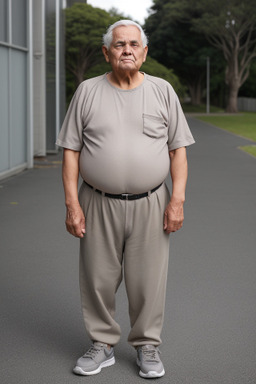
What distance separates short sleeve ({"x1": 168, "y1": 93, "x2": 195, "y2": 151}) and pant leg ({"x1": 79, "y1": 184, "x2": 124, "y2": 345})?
0.43m

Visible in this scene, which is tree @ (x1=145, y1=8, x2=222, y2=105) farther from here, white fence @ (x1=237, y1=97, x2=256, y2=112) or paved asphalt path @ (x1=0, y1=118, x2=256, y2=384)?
paved asphalt path @ (x1=0, y1=118, x2=256, y2=384)

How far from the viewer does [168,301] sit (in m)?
5.21

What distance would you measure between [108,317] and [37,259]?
2.74m

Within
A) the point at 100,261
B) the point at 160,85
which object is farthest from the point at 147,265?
the point at 160,85

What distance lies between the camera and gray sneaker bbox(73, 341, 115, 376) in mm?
3811

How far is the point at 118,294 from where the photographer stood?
5.38m

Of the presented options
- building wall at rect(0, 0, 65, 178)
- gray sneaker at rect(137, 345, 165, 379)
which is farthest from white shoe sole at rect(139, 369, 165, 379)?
building wall at rect(0, 0, 65, 178)

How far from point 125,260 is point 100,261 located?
13 cm

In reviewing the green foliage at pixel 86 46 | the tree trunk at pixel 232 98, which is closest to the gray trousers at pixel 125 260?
the green foliage at pixel 86 46

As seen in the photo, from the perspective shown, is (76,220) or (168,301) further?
(168,301)

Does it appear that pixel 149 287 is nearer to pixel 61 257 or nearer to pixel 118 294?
pixel 118 294

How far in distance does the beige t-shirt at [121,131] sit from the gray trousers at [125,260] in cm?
13

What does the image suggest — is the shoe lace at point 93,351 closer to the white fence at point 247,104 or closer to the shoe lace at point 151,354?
the shoe lace at point 151,354

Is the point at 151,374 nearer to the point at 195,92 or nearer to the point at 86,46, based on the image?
the point at 86,46
